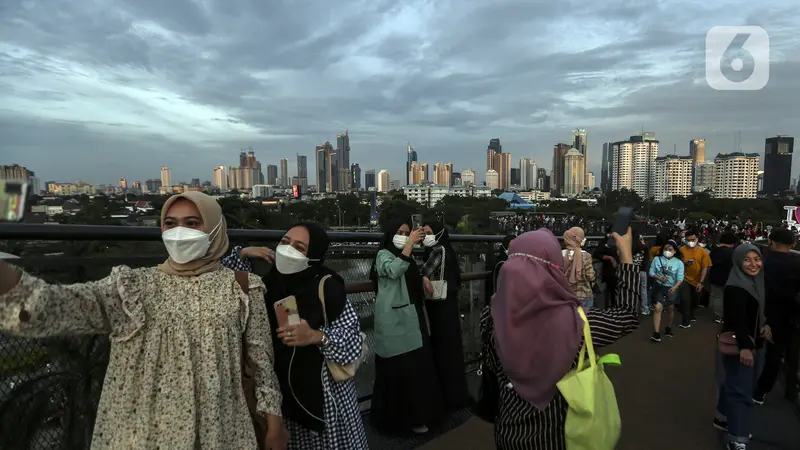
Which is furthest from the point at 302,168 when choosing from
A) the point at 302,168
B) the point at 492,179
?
the point at 492,179

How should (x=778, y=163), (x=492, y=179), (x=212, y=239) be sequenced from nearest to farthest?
(x=212, y=239) < (x=778, y=163) < (x=492, y=179)

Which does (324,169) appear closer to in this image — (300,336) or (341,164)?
(341,164)

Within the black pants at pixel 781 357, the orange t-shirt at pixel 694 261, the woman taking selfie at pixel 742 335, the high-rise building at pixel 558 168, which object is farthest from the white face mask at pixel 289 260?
the high-rise building at pixel 558 168

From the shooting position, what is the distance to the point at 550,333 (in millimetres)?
1879

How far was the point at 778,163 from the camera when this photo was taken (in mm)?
100438

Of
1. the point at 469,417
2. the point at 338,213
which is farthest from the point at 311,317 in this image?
the point at 338,213

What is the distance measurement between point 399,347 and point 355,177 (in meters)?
177

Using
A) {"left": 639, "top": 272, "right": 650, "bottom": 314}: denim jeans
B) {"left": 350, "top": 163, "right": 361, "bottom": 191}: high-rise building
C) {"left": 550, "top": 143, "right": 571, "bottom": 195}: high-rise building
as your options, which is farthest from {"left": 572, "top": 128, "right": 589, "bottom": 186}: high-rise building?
{"left": 639, "top": 272, "right": 650, "bottom": 314}: denim jeans

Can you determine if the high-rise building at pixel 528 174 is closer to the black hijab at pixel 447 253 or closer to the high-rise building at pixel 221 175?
the high-rise building at pixel 221 175

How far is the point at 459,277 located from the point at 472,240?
2.31 feet

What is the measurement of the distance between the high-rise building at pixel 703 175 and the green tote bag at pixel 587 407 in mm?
147930

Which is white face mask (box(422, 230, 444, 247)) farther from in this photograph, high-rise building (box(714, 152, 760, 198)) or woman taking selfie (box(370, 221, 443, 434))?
high-rise building (box(714, 152, 760, 198))

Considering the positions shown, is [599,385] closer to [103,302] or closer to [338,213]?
[103,302]

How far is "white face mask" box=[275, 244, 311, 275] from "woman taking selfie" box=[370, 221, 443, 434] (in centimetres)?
110
